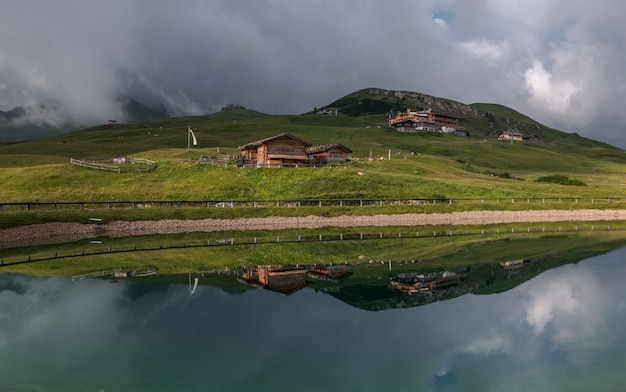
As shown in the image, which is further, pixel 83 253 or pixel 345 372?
pixel 83 253

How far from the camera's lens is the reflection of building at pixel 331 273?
108 feet

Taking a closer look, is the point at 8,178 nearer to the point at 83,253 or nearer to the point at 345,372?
the point at 83,253

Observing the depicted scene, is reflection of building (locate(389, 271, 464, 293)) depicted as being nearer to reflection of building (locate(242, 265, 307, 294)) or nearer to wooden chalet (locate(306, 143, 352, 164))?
reflection of building (locate(242, 265, 307, 294))

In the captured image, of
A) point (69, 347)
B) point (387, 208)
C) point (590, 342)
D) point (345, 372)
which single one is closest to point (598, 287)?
point (590, 342)

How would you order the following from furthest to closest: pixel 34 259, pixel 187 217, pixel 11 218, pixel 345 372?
pixel 187 217, pixel 11 218, pixel 34 259, pixel 345 372

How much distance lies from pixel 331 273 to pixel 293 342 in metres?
15.2

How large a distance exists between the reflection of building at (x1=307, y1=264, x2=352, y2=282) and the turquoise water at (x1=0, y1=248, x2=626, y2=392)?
169 inches

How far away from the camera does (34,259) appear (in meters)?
38.6

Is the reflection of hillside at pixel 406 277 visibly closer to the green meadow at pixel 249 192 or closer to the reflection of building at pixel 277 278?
the reflection of building at pixel 277 278

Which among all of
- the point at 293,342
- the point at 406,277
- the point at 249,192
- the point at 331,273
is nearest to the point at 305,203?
the point at 249,192

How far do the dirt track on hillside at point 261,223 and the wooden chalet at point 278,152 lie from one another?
98.9 feet

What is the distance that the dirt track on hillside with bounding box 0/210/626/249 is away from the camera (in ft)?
162

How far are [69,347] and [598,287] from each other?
101 feet

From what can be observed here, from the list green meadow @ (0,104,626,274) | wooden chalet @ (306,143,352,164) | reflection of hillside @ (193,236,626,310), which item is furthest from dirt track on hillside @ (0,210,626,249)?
wooden chalet @ (306,143,352,164)
